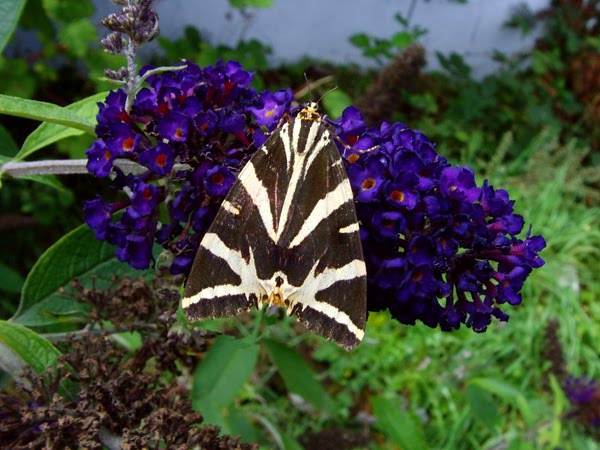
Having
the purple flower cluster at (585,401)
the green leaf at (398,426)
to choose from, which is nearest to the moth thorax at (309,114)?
the green leaf at (398,426)

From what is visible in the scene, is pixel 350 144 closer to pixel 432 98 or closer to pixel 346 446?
pixel 346 446

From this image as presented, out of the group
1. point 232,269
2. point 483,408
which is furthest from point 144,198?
point 483,408

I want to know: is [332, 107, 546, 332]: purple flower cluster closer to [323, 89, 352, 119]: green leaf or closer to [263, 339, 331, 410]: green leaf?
[263, 339, 331, 410]: green leaf

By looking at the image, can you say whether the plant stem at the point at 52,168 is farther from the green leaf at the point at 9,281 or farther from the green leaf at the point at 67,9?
the green leaf at the point at 67,9

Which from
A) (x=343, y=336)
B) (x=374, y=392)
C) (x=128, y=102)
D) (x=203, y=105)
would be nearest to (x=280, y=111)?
(x=203, y=105)

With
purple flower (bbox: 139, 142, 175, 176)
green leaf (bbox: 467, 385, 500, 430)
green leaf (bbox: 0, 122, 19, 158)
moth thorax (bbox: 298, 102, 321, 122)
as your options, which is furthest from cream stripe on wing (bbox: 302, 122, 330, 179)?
green leaf (bbox: 467, 385, 500, 430)

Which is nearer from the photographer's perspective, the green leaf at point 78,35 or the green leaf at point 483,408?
the green leaf at point 483,408

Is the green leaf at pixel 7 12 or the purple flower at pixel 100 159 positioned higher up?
the green leaf at pixel 7 12
